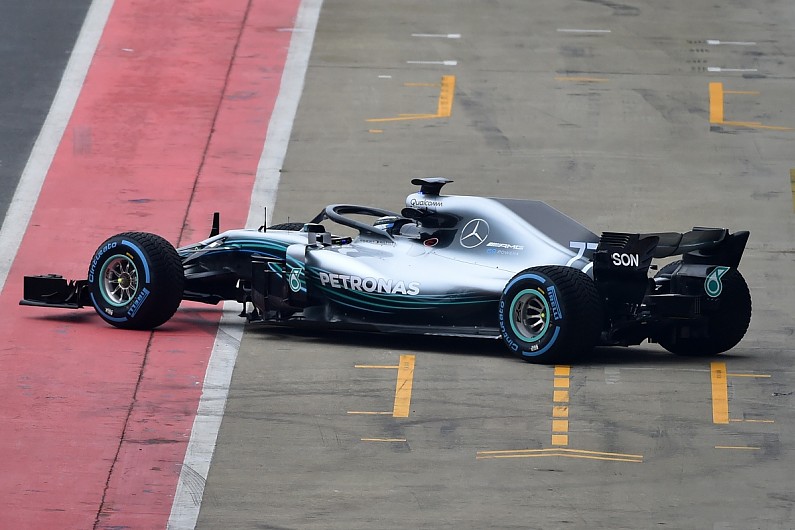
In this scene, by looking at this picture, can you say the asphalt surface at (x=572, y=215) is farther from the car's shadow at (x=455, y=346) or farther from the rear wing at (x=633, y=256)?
the rear wing at (x=633, y=256)

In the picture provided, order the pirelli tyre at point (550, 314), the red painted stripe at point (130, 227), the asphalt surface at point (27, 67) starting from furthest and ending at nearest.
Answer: the asphalt surface at point (27, 67)
the pirelli tyre at point (550, 314)
the red painted stripe at point (130, 227)

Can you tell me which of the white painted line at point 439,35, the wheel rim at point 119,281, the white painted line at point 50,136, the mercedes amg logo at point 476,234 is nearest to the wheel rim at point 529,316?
the mercedes amg logo at point 476,234

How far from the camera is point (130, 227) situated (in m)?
21.4

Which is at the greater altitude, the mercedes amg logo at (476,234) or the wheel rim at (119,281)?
the mercedes amg logo at (476,234)

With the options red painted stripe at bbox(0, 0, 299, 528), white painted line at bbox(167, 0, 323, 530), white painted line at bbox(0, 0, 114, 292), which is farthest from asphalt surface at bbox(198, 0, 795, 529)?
white painted line at bbox(0, 0, 114, 292)

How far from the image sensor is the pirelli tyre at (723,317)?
16109mm

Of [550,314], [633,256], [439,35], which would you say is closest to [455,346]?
[550,314]

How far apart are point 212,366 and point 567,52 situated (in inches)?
488

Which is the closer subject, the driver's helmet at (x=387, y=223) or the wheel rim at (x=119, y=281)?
the driver's helmet at (x=387, y=223)

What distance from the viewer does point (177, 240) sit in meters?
21.0

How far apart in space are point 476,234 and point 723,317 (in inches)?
95.6

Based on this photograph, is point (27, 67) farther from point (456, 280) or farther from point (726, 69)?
point (456, 280)

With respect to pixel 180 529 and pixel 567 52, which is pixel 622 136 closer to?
pixel 567 52

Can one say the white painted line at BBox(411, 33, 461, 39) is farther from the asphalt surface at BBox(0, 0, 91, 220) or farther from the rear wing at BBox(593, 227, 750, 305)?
the rear wing at BBox(593, 227, 750, 305)
